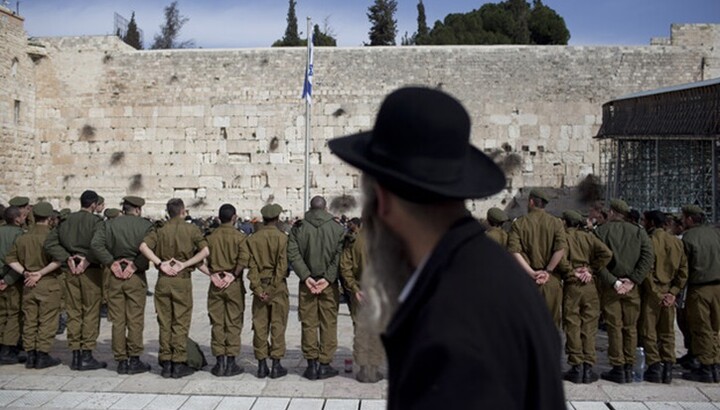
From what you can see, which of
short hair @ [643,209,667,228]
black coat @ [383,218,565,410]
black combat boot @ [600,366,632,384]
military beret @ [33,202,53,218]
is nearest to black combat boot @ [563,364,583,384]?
black combat boot @ [600,366,632,384]

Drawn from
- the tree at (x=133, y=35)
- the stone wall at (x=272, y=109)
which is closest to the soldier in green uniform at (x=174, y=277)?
the stone wall at (x=272, y=109)

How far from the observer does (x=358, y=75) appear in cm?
1964

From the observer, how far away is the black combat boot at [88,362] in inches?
257

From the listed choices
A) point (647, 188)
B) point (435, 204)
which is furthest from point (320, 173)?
point (435, 204)

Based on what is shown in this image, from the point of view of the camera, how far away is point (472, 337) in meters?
1.22

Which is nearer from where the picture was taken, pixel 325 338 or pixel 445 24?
pixel 325 338

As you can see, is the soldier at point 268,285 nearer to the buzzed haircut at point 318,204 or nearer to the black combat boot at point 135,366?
the buzzed haircut at point 318,204

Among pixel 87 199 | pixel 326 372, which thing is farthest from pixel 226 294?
pixel 87 199

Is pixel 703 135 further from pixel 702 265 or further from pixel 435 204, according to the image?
pixel 435 204

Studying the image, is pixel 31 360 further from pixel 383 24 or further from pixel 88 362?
pixel 383 24

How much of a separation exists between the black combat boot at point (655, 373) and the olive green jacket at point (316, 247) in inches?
123

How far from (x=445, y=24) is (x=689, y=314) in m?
31.7

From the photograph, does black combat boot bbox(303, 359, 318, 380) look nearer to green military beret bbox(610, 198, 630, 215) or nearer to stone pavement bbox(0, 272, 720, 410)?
stone pavement bbox(0, 272, 720, 410)

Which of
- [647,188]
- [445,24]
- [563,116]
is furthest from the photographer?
[445,24]
